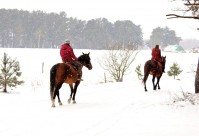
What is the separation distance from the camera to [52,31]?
88.3 meters

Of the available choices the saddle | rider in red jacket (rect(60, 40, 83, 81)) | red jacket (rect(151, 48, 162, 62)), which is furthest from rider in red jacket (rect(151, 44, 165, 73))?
rider in red jacket (rect(60, 40, 83, 81))

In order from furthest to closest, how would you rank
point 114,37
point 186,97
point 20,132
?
point 114,37
point 186,97
point 20,132

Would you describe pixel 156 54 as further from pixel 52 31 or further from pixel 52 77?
pixel 52 31

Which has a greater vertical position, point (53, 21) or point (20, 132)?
point (53, 21)

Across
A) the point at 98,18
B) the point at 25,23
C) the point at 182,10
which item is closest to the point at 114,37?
the point at 98,18

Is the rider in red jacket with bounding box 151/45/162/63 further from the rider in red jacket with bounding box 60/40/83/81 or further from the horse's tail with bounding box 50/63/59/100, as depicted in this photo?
the horse's tail with bounding box 50/63/59/100

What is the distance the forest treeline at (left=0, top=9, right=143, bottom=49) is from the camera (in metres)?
85.7

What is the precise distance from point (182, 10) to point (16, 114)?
21.5 feet

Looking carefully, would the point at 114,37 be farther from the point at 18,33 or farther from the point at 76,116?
the point at 76,116

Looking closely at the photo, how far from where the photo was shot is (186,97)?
36.2 feet

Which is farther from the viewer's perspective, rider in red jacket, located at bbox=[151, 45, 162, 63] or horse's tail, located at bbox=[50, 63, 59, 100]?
rider in red jacket, located at bbox=[151, 45, 162, 63]

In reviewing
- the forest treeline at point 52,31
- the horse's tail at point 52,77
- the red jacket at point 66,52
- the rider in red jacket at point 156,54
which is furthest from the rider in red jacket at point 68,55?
the forest treeline at point 52,31

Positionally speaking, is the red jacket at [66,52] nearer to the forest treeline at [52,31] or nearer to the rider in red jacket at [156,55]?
the rider in red jacket at [156,55]

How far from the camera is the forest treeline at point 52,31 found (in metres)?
85.7
